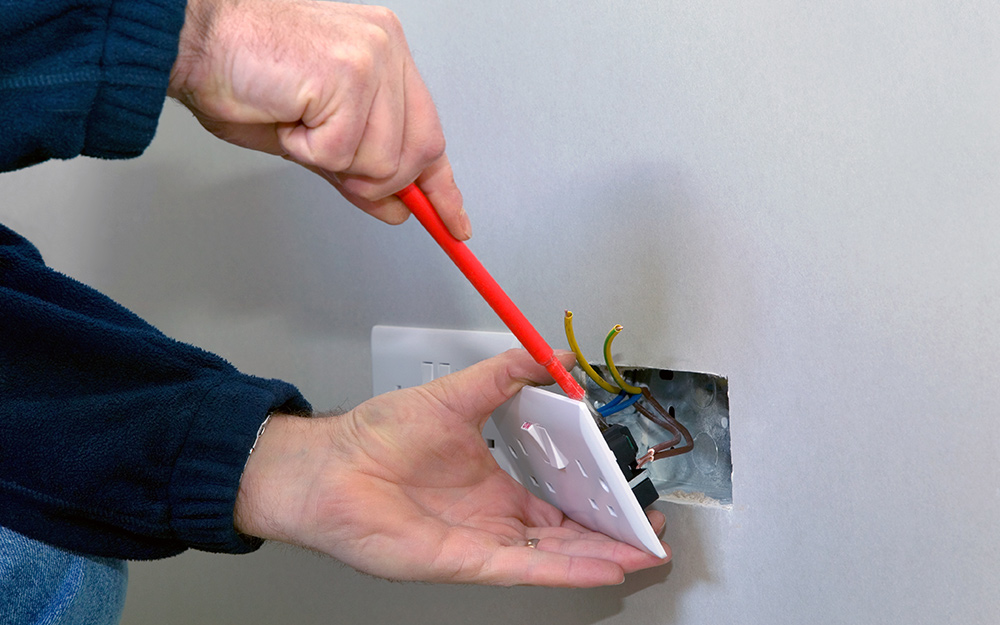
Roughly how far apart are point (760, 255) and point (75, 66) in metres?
0.51

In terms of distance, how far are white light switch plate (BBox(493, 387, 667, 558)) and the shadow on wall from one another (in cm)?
19

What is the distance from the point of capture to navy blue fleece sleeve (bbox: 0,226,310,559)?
24.1 inches

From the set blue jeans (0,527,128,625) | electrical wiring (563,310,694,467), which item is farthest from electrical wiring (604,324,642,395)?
blue jeans (0,527,128,625)

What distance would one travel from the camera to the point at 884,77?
55 cm

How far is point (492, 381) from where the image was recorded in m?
0.66

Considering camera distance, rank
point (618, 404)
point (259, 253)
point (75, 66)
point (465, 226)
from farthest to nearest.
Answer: point (259, 253) → point (618, 404) → point (465, 226) → point (75, 66)

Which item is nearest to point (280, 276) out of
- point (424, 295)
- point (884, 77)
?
point (424, 295)

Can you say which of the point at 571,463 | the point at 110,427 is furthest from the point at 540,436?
the point at 110,427

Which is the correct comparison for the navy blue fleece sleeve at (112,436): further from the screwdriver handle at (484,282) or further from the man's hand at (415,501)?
the screwdriver handle at (484,282)

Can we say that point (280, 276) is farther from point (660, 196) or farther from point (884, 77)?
point (884, 77)

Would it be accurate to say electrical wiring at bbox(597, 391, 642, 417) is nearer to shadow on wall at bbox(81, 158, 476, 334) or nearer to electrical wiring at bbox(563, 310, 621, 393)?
electrical wiring at bbox(563, 310, 621, 393)

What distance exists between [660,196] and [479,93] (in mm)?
227

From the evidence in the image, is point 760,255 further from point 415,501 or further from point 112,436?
point 112,436

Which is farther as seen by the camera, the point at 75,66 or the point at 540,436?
the point at 540,436
